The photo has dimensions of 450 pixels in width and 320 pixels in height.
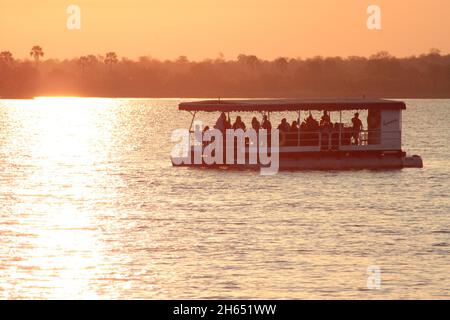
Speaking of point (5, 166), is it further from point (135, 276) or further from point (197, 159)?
point (135, 276)

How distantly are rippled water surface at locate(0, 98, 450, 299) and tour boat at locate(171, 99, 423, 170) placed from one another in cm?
58

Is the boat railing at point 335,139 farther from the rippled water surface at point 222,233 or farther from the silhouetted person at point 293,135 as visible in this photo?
the rippled water surface at point 222,233

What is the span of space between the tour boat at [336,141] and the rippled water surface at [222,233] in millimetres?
580

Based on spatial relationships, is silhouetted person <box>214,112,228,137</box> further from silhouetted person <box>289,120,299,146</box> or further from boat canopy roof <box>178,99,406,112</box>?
silhouetted person <box>289,120,299,146</box>

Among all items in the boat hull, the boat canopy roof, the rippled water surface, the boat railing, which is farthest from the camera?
the boat canopy roof

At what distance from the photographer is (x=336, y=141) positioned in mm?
60500

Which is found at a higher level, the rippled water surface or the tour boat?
the tour boat

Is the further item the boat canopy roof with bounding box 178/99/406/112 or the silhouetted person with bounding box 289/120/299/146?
the boat canopy roof with bounding box 178/99/406/112

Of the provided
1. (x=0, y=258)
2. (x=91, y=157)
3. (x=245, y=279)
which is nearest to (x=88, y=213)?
(x=0, y=258)

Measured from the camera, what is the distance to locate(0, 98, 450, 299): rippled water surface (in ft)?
111

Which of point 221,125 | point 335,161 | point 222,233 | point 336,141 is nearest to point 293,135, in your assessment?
point 336,141

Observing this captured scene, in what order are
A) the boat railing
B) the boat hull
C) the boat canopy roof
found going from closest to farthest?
the boat railing, the boat hull, the boat canopy roof

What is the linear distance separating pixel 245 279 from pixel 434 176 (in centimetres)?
3177

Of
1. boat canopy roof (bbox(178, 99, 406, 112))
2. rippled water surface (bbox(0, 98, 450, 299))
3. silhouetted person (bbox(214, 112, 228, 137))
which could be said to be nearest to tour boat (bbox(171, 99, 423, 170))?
boat canopy roof (bbox(178, 99, 406, 112))
